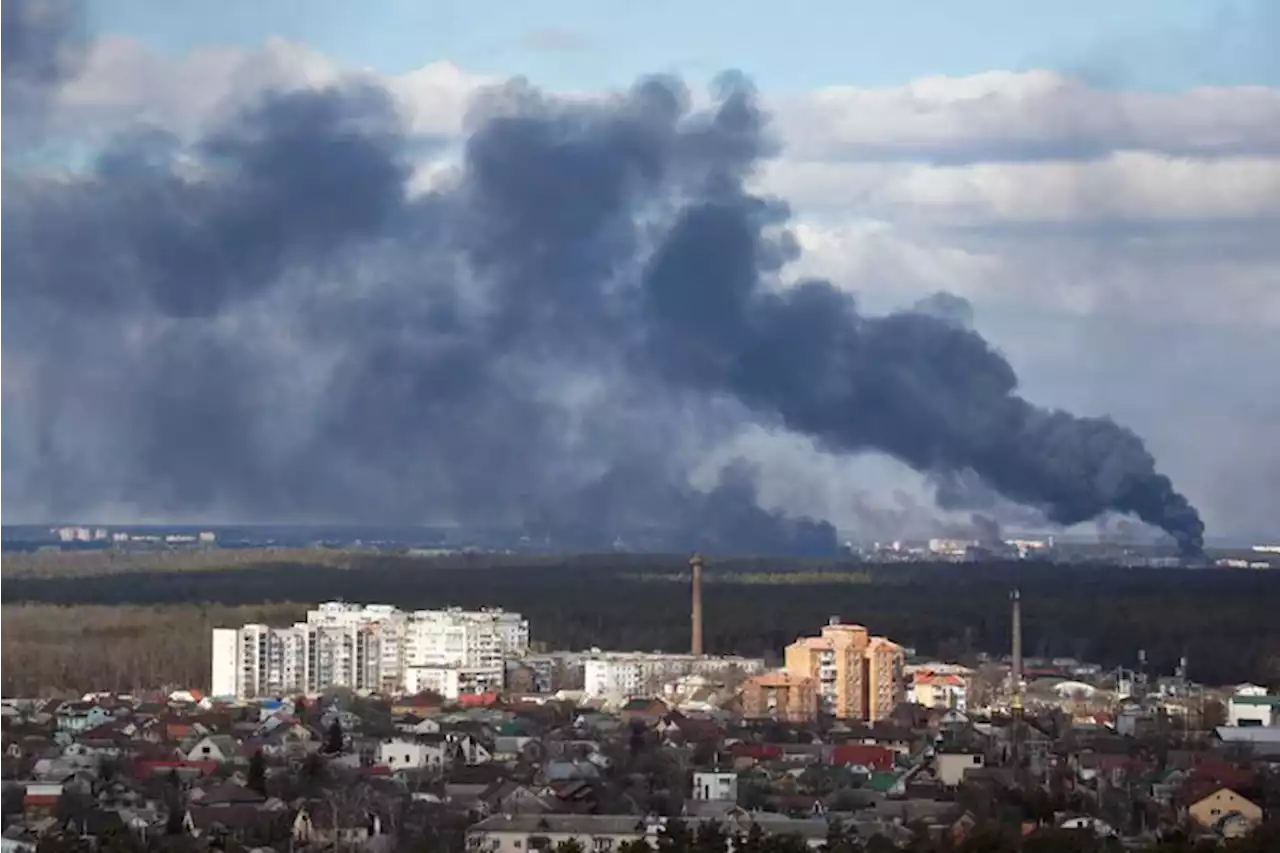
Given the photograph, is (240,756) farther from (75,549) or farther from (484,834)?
(75,549)

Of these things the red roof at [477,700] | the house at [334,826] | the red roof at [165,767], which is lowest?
the house at [334,826]

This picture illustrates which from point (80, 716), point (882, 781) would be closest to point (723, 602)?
point (80, 716)

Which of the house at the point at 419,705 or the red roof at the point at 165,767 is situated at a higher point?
the house at the point at 419,705

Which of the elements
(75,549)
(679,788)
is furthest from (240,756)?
(75,549)

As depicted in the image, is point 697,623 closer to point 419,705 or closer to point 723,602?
point 723,602

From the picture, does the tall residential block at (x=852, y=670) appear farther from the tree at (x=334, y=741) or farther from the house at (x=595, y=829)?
the house at (x=595, y=829)

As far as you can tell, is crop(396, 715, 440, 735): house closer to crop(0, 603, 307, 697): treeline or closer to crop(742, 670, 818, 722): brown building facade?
crop(742, 670, 818, 722): brown building facade

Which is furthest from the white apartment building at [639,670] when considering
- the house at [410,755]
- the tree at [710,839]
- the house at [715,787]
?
the tree at [710,839]
